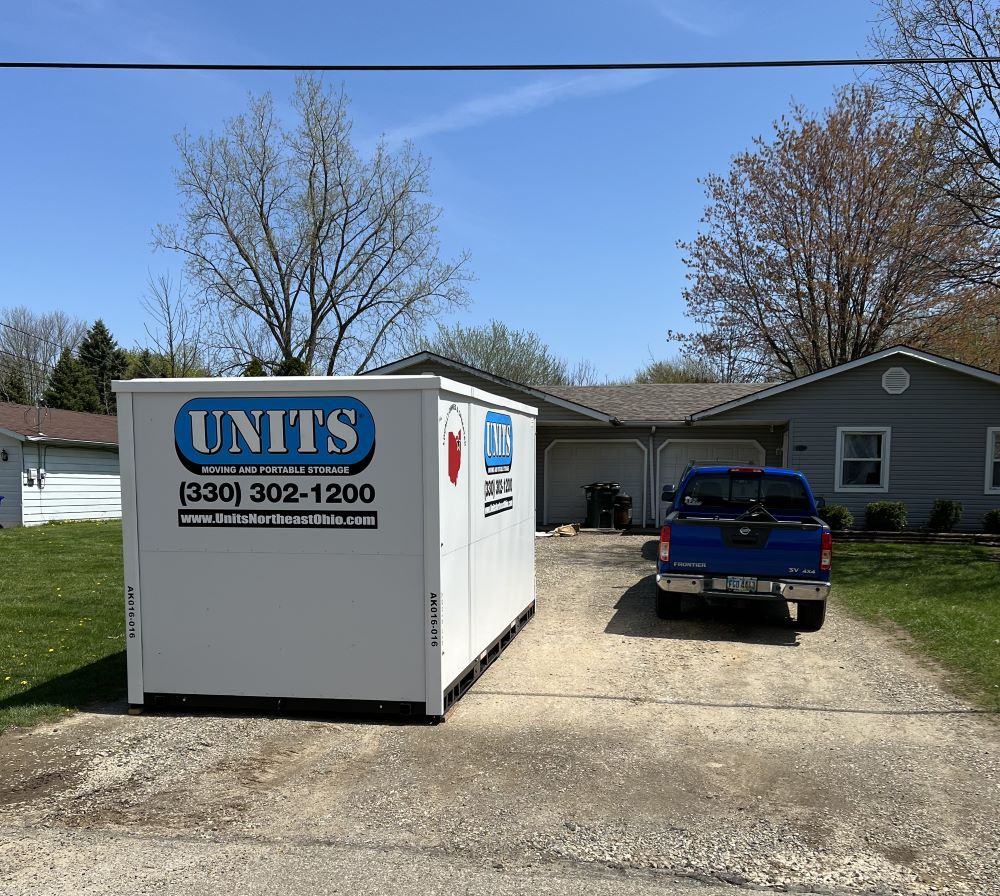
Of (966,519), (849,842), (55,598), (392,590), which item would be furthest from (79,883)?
(966,519)

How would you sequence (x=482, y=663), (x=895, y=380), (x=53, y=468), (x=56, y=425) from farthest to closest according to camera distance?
(x=56, y=425)
(x=53, y=468)
(x=895, y=380)
(x=482, y=663)

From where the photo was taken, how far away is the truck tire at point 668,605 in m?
9.20

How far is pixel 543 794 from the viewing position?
14.6 ft

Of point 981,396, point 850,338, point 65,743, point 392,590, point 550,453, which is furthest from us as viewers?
point 850,338

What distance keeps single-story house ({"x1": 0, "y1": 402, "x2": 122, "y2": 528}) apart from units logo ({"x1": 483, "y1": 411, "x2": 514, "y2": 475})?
56.3 feet

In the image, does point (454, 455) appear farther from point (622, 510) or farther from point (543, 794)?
point (622, 510)

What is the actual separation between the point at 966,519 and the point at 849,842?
1713cm

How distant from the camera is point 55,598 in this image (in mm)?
10398

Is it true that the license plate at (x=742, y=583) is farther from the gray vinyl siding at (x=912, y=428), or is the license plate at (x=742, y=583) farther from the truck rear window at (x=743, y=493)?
the gray vinyl siding at (x=912, y=428)

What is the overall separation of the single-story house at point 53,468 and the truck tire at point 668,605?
17.4 meters

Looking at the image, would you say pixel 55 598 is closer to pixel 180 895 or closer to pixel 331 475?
pixel 331 475

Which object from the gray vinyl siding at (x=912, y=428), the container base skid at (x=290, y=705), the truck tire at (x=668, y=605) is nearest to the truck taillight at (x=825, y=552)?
the truck tire at (x=668, y=605)

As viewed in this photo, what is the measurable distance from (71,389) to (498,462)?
47.2 m

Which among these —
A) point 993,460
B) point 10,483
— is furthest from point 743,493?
point 10,483
